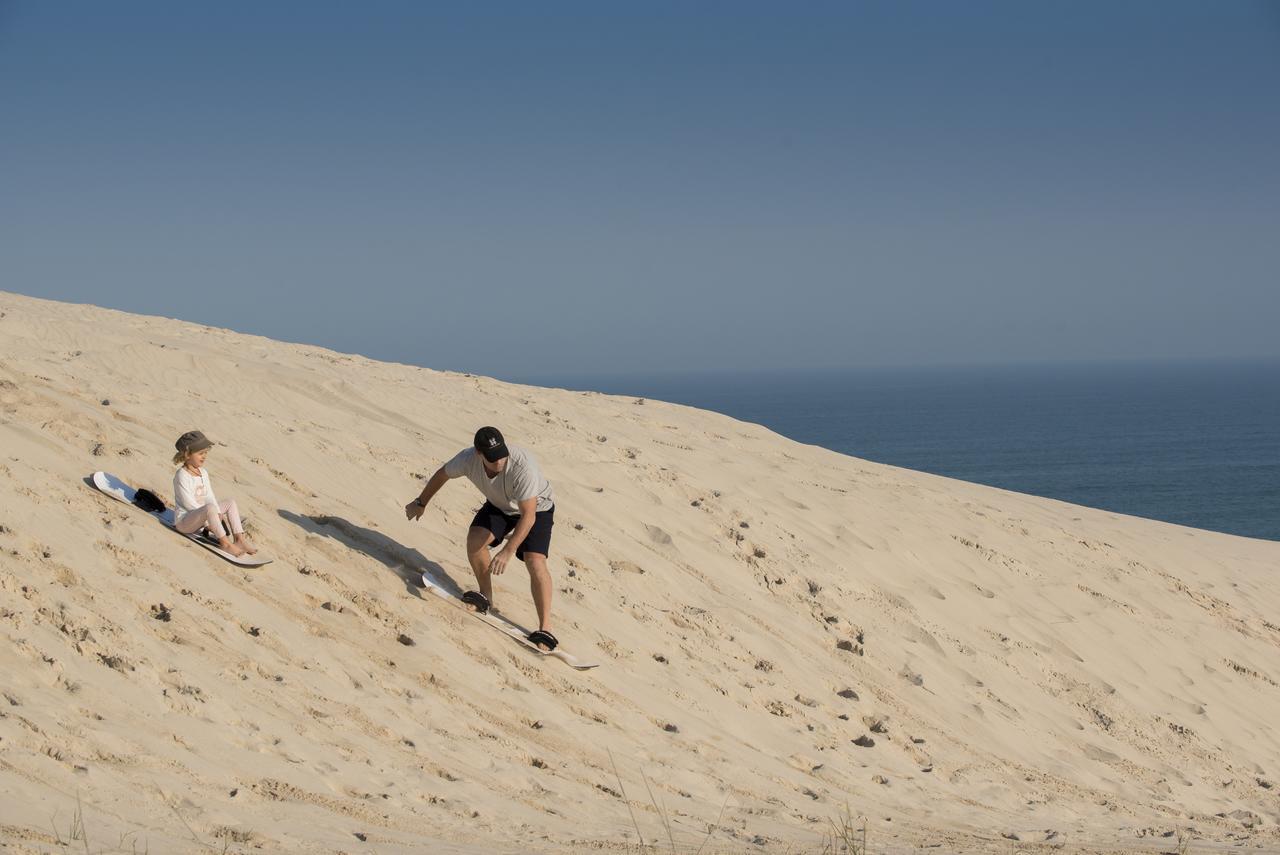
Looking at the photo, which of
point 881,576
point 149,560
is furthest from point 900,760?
point 149,560

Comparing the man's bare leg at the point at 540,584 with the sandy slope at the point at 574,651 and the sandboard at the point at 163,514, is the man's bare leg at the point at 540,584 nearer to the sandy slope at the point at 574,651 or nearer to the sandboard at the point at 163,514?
the sandy slope at the point at 574,651

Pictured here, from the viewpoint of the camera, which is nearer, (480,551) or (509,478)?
(509,478)

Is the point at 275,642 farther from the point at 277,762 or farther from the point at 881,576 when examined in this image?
the point at 881,576

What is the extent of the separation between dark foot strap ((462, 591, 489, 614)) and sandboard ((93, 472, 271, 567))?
114 cm

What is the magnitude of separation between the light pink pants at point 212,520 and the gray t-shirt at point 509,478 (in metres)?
1.20

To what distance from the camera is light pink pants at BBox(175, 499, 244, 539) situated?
580cm

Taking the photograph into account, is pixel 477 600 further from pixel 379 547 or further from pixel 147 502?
pixel 147 502

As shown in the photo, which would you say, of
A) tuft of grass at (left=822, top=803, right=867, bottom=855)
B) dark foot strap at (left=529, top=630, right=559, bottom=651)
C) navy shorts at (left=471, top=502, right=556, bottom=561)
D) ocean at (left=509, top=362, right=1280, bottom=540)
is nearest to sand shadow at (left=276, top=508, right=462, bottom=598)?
navy shorts at (left=471, top=502, right=556, bottom=561)

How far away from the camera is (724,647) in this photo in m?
7.20

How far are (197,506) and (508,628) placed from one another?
187 centimetres

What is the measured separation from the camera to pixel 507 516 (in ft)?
20.5

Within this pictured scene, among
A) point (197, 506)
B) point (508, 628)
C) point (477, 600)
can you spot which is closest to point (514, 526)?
point (477, 600)

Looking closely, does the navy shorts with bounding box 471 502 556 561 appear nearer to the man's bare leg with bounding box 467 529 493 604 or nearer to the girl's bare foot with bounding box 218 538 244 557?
the man's bare leg with bounding box 467 529 493 604

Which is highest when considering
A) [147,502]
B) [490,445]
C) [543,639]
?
[490,445]
